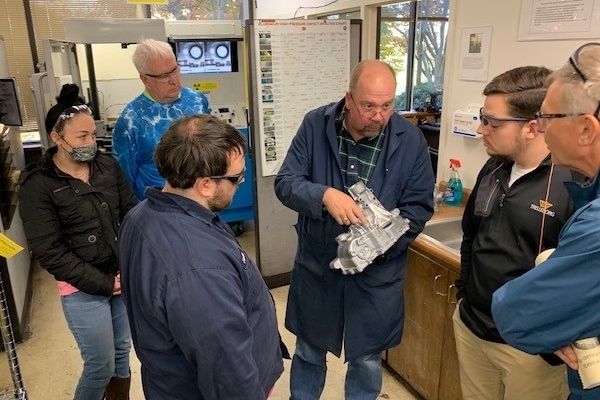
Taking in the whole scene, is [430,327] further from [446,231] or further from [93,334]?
[93,334]

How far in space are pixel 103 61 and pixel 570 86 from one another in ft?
13.2

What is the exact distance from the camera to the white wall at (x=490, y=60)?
198cm

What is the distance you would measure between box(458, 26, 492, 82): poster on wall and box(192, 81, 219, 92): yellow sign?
240 cm

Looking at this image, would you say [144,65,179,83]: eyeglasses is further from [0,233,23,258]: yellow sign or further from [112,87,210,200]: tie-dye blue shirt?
[0,233,23,258]: yellow sign

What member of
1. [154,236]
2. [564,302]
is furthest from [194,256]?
[564,302]

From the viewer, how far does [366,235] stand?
1575 millimetres

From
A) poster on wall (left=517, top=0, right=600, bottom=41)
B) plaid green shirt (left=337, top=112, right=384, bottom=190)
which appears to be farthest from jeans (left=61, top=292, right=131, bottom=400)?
poster on wall (left=517, top=0, right=600, bottom=41)

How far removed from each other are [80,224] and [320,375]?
1175 millimetres

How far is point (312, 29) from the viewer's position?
287 centimetres

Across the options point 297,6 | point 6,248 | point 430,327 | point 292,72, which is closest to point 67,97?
point 6,248

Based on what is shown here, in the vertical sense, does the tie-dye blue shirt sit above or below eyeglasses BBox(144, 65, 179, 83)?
below

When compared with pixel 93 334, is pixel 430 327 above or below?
below

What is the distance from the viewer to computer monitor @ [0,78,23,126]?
182 centimetres

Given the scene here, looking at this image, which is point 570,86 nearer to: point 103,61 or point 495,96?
point 495,96
